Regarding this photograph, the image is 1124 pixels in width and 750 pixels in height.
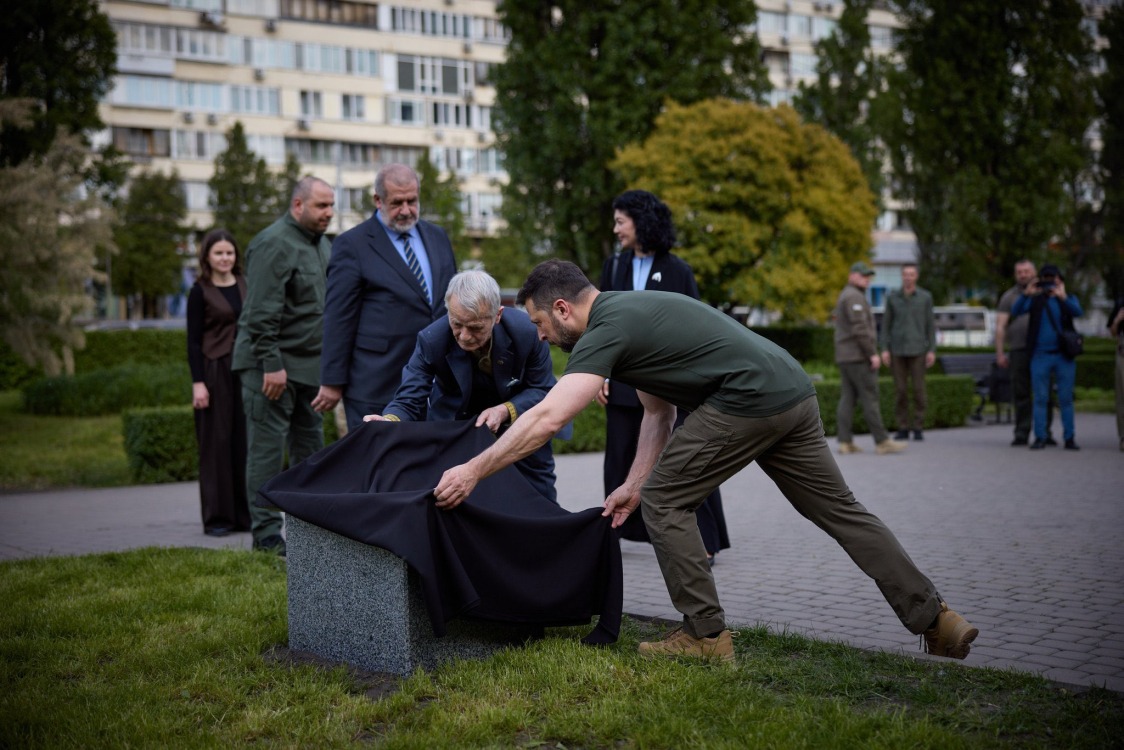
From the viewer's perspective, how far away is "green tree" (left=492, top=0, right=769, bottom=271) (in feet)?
105

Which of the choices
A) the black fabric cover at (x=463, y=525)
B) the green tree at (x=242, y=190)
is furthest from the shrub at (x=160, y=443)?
the green tree at (x=242, y=190)

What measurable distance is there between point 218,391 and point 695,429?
17.2 ft

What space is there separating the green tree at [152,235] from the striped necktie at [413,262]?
45288 millimetres

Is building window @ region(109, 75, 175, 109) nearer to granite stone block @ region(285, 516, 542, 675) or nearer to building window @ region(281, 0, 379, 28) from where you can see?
building window @ region(281, 0, 379, 28)

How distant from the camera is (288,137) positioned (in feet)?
197

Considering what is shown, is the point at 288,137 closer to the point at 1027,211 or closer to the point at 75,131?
the point at 75,131

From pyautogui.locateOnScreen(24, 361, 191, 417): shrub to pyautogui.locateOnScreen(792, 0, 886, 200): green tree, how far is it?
30.7 meters

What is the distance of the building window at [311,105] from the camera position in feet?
198

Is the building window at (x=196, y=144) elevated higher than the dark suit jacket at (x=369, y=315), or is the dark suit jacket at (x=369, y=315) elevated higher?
the building window at (x=196, y=144)

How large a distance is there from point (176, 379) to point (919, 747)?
15508mm

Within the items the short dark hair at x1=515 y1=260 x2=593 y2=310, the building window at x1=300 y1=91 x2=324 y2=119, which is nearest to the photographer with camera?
the short dark hair at x1=515 y1=260 x2=593 y2=310

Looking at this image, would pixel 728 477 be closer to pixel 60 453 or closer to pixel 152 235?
pixel 60 453

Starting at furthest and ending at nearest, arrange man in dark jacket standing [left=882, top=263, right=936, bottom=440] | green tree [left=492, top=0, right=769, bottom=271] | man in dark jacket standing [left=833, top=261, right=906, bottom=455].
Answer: green tree [left=492, top=0, right=769, bottom=271] → man in dark jacket standing [left=882, top=263, right=936, bottom=440] → man in dark jacket standing [left=833, top=261, right=906, bottom=455]

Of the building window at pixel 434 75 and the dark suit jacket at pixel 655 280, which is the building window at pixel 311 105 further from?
the dark suit jacket at pixel 655 280
